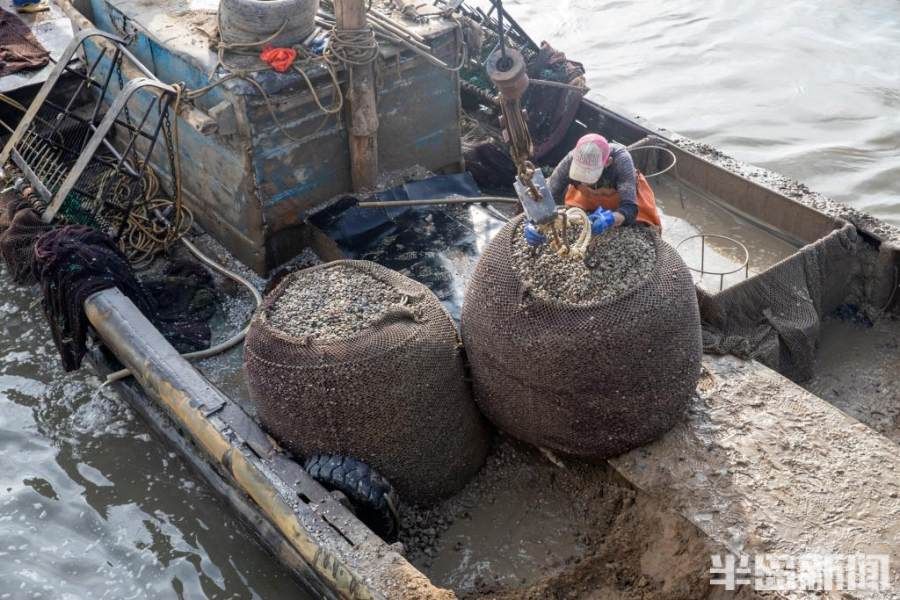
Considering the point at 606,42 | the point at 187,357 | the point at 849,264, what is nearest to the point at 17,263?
the point at 187,357

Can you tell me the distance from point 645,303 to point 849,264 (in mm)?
2273

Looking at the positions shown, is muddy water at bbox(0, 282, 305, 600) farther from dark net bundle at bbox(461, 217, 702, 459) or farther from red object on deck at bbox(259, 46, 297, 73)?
red object on deck at bbox(259, 46, 297, 73)

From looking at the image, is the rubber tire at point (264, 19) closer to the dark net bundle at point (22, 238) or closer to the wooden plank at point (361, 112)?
the wooden plank at point (361, 112)

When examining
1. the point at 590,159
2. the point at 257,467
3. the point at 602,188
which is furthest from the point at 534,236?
the point at 257,467

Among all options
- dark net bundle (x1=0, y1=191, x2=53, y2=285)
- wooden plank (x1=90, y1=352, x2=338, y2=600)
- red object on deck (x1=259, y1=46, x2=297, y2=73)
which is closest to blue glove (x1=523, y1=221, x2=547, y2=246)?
wooden plank (x1=90, y1=352, x2=338, y2=600)

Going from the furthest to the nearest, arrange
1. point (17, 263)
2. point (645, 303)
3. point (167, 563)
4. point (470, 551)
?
point (17, 263) → point (167, 563) → point (470, 551) → point (645, 303)

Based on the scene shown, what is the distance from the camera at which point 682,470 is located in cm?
403

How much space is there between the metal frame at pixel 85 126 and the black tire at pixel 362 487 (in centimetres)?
241

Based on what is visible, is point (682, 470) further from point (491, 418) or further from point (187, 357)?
point (187, 357)

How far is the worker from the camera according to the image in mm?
4105

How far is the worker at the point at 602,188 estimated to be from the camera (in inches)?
162

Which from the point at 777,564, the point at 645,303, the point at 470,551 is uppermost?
the point at 645,303

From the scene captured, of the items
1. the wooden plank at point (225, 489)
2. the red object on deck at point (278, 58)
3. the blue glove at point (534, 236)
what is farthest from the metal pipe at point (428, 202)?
the wooden plank at point (225, 489)

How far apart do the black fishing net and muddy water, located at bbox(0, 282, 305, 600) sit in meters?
0.46
